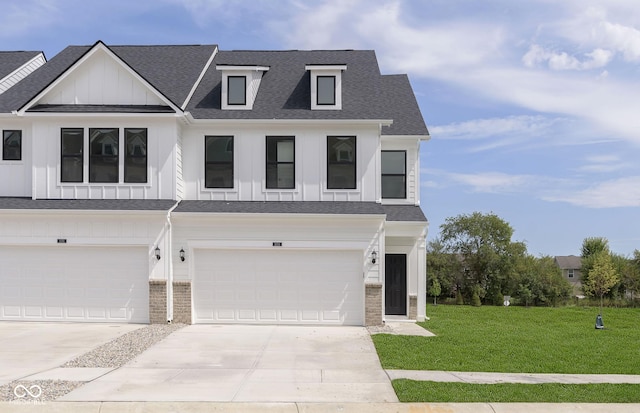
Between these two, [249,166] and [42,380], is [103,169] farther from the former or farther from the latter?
[42,380]

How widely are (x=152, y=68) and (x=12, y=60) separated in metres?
6.43

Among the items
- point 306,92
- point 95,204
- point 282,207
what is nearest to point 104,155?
point 95,204

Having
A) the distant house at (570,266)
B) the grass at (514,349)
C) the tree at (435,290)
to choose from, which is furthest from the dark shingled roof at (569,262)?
the grass at (514,349)

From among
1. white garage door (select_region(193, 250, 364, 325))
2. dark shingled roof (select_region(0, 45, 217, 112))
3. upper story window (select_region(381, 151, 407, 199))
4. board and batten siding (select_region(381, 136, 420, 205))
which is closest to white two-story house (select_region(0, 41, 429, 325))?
white garage door (select_region(193, 250, 364, 325))

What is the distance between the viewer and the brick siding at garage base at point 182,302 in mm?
19359

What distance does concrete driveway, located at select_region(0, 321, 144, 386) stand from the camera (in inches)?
491

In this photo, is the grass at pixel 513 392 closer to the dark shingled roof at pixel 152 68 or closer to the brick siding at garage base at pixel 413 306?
the brick siding at garage base at pixel 413 306

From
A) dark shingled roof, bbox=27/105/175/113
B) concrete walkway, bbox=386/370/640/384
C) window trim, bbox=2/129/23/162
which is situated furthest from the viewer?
window trim, bbox=2/129/23/162

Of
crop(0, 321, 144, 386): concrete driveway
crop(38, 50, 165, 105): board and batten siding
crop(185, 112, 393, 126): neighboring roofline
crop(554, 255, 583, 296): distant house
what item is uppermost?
crop(38, 50, 165, 105): board and batten siding

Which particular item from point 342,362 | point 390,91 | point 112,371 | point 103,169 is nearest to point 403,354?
point 342,362

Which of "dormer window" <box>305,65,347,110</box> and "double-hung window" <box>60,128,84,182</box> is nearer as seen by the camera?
"double-hung window" <box>60,128,84,182</box>

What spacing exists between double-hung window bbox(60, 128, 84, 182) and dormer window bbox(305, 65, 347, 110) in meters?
7.53

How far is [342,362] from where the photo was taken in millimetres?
13219

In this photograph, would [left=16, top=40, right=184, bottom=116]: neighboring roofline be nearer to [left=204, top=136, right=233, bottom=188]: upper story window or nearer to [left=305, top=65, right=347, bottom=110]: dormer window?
[left=204, top=136, right=233, bottom=188]: upper story window
